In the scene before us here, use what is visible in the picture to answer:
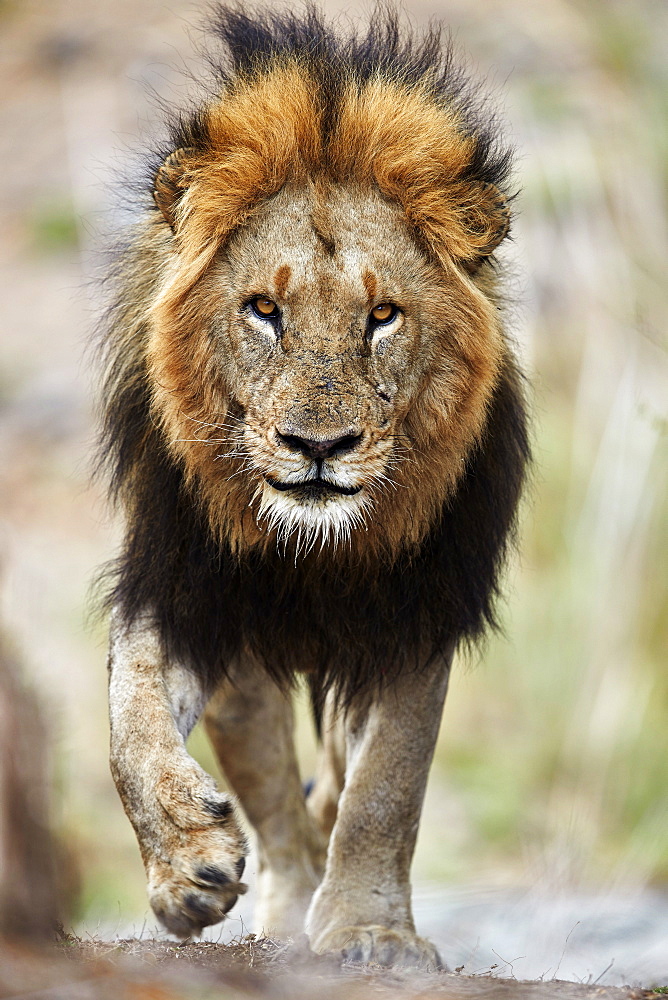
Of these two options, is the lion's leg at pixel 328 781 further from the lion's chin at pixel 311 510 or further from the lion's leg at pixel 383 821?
the lion's chin at pixel 311 510

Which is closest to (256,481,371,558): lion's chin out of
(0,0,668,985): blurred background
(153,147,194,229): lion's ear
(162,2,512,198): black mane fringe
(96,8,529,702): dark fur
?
(96,8,529,702): dark fur

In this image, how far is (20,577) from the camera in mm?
9141

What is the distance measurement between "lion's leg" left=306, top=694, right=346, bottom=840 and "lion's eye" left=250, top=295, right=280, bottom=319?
229cm

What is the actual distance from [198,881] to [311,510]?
37.2 inches

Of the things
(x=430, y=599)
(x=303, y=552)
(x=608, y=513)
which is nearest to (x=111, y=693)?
(x=303, y=552)

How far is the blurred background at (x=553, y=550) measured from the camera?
807 centimetres

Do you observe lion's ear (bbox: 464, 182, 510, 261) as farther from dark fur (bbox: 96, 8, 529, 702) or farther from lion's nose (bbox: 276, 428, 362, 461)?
lion's nose (bbox: 276, 428, 362, 461)

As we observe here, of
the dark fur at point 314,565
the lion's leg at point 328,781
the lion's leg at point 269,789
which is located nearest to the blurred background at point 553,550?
the lion's leg at point 328,781

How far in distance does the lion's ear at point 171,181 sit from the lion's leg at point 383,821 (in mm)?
1555

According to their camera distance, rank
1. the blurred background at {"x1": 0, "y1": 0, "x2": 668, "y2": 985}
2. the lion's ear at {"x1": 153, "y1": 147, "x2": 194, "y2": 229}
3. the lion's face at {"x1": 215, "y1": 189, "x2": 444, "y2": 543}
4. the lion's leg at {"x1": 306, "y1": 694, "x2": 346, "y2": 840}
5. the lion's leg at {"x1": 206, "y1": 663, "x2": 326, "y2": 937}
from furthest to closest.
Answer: the blurred background at {"x1": 0, "y1": 0, "x2": 668, "y2": 985} < the lion's leg at {"x1": 306, "y1": 694, "x2": 346, "y2": 840} < the lion's leg at {"x1": 206, "y1": 663, "x2": 326, "y2": 937} < the lion's ear at {"x1": 153, "y1": 147, "x2": 194, "y2": 229} < the lion's face at {"x1": 215, "y1": 189, "x2": 444, "y2": 543}

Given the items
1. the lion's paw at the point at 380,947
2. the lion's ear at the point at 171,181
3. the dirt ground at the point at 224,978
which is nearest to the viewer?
the dirt ground at the point at 224,978

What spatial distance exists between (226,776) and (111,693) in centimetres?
147

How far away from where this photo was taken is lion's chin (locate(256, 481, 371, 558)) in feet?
11.5

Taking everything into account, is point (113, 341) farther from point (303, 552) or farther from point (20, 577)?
point (20, 577)
